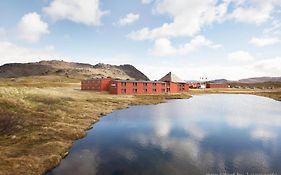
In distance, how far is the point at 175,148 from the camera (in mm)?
38844

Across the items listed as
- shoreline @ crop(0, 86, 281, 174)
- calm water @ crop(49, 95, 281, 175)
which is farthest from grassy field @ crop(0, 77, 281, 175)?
calm water @ crop(49, 95, 281, 175)

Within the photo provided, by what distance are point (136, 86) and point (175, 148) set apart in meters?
88.4

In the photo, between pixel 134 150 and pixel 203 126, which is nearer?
pixel 134 150

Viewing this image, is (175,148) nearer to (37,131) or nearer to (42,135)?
(42,135)

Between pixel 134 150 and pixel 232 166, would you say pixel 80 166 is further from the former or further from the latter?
pixel 232 166

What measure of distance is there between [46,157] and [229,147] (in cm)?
2615

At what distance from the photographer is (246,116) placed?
70625 mm

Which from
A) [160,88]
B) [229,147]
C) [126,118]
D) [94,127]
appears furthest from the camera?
[160,88]

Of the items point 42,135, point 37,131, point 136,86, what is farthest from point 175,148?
point 136,86

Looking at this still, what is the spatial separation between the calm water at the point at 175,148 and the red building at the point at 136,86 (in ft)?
194

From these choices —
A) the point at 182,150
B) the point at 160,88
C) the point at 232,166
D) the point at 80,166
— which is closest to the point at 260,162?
the point at 232,166

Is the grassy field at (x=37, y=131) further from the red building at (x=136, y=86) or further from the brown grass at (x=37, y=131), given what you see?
the red building at (x=136, y=86)

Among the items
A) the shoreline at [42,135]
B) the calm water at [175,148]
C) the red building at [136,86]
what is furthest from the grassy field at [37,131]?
the red building at [136,86]

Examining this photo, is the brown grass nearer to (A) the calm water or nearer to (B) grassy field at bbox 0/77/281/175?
(B) grassy field at bbox 0/77/281/175
